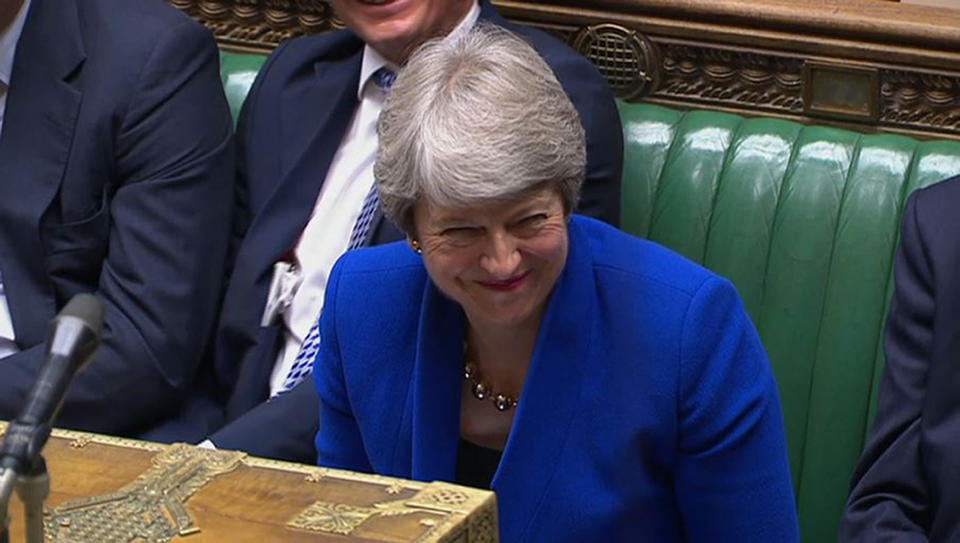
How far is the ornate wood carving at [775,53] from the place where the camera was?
266 centimetres

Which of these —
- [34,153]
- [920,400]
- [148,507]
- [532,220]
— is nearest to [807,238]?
[920,400]

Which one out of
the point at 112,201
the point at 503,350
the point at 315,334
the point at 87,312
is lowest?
the point at 315,334

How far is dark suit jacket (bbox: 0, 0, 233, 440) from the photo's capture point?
263cm

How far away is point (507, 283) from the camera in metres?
1.90

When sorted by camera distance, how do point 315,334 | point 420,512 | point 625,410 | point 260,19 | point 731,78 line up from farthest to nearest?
point 260,19 → point 731,78 → point 315,334 → point 625,410 → point 420,512

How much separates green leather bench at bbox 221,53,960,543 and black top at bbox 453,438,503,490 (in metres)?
0.76

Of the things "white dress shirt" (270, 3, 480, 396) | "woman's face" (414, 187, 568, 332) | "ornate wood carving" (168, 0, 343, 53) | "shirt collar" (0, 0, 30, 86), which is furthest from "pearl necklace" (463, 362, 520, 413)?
"ornate wood carving" (168, 0, 343, 53)

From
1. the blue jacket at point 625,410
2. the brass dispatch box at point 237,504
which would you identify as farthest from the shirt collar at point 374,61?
the brass dispatch box at point 237,504

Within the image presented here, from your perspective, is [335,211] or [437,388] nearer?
[437,388]

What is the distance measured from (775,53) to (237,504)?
1333 millimetres

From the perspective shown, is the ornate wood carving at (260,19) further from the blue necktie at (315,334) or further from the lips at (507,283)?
the lips at (507,283)

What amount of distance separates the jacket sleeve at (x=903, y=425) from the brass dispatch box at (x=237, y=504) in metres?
0.66

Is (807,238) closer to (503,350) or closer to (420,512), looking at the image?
(503,350)

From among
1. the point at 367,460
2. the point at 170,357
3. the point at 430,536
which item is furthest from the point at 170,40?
the point at 430,536
